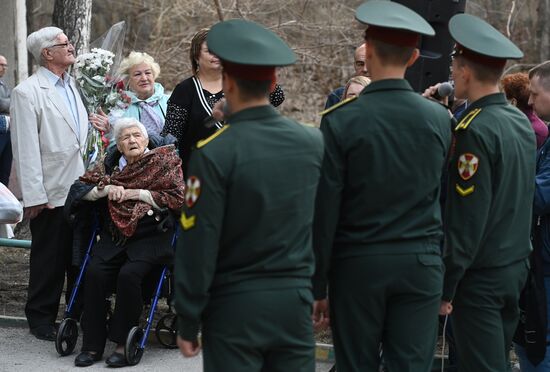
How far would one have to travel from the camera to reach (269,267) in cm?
409

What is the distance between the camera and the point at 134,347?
7.12 meters

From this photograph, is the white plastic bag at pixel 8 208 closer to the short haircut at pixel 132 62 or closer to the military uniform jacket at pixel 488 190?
the military uniform jacket at pixel 488 190

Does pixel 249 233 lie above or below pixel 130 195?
above

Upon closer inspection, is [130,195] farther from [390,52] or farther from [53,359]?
[390,52]

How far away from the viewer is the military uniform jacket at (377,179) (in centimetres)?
456

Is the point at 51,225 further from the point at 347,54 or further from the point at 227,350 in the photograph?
the point at 347,54

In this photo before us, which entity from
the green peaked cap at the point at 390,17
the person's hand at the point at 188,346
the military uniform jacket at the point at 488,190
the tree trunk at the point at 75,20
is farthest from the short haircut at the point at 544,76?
the tree trunk at the point at 75,20

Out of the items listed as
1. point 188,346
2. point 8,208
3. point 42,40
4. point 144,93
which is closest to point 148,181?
point 144,93

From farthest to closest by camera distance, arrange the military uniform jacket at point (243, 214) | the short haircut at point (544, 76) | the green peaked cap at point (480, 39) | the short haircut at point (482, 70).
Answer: the short haircut at point (544, 76)
the short haircut at point (482, 70)
the green peaked cap at point (480, 39)
the military uniform jacket at point (243, 214)

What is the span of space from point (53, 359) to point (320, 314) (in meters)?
3.05

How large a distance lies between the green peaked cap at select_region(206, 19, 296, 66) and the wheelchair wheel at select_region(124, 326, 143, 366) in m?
3.20

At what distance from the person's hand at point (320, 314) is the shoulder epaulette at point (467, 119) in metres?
1.03

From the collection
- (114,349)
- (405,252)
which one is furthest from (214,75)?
(405,252)

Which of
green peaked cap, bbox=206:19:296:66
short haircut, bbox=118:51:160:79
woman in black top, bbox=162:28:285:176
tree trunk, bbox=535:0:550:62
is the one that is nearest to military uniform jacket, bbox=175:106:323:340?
green peaked cap, bbox=206:19:296:66
